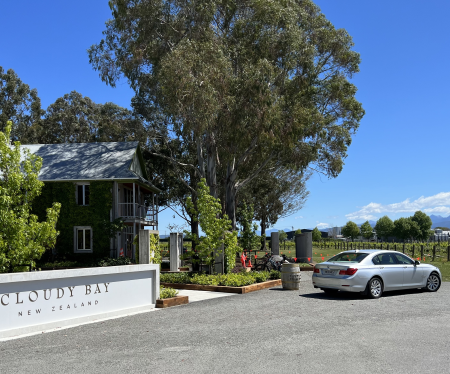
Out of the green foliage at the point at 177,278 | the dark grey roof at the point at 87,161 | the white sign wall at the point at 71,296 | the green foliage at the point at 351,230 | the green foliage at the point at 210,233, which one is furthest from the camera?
the green foliage at the point at 351,230

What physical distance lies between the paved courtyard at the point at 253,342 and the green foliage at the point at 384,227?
98.7m

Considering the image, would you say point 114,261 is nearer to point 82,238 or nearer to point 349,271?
point 82,238

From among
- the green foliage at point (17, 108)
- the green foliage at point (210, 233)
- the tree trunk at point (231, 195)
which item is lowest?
the green foliage at point (210, 233)

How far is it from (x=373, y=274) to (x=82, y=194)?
21.0 metres

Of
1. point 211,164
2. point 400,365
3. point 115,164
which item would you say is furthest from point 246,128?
point 400,365

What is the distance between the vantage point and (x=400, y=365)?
6.11 metres

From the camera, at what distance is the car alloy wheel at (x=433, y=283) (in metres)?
13.8

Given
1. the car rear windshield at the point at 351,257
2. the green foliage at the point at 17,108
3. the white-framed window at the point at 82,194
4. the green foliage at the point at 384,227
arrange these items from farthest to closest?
the green foliage at the point at 384,227 < the green foliage at the point at 17,108 < the white-framed window at the point at 82,194 < the car rear windshield at the point at 351,257

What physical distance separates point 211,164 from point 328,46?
1079 cm

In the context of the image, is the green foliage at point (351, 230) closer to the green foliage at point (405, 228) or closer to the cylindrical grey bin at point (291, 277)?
the green foliage at point (405, 228)

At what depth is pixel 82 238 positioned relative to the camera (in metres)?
28.2

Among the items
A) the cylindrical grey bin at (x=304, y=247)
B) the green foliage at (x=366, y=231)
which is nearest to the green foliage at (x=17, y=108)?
the cylindrical grey bin at (x=304, y=247)

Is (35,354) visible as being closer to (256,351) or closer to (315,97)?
(256,351)

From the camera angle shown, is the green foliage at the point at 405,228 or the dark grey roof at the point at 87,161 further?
the green foliage at the point at 405,228
